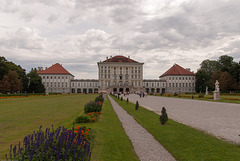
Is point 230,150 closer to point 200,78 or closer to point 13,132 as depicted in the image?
point 13,132

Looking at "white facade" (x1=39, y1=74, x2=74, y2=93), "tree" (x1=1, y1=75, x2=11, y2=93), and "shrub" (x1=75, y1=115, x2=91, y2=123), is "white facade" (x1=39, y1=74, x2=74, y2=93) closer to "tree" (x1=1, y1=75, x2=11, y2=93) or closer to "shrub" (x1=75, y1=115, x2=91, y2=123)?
"tree" (x1=1, y1=75, x2=11, y2=93)

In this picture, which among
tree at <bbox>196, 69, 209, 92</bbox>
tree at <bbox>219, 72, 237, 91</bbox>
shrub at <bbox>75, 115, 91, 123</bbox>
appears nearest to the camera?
shrub at <bbox>75, 115, 91, 123</bbox>

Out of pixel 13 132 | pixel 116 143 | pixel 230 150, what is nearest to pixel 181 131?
pixel 230 150

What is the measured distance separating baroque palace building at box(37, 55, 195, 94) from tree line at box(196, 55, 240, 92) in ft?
41.2

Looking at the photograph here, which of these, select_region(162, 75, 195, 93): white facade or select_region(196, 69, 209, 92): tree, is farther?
select_region(162, 75, 195, 93): white facade

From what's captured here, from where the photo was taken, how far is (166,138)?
7.26 meters

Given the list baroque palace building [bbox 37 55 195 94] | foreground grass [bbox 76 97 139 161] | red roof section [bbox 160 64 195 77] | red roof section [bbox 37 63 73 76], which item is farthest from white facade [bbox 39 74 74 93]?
foreground grass [bbox 76 97 139 161]

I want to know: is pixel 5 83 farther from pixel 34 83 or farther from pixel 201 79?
pixel 201 79

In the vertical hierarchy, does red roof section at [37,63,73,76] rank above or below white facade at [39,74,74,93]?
above

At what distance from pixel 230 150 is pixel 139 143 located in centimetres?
280

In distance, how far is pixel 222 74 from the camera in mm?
57844

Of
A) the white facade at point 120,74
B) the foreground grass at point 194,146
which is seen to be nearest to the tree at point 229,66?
the white facade at point 120,74

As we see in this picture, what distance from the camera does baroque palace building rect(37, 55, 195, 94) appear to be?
89.8 m

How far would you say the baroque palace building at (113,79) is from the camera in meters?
89.8
